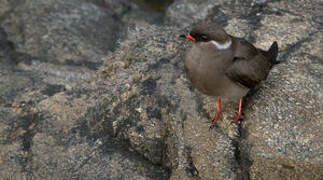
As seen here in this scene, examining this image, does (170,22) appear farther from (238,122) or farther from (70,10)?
(238,122)

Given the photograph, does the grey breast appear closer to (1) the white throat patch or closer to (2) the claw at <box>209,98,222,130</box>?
(1) the white throat patch

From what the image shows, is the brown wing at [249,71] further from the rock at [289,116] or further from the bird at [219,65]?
the rock at [289,116]

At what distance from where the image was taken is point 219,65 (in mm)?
4594

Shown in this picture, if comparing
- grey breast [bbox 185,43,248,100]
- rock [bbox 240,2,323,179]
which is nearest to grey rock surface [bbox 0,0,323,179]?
rock [bbox 240,2,323,179]

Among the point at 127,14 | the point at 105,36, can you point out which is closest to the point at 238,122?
the point at 105,36

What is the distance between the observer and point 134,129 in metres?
4.96

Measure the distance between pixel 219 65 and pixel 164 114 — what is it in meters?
0.89

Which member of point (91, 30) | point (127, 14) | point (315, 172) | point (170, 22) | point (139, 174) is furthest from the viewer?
point (127, 14)

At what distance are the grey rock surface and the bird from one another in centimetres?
30

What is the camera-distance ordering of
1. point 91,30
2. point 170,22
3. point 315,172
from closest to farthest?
point 315,172 < point 91,30 < point 170,22

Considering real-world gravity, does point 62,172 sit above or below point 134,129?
below

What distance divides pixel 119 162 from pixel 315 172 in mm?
2072

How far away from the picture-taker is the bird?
4.57 metres

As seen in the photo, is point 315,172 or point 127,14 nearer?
point 315,172
